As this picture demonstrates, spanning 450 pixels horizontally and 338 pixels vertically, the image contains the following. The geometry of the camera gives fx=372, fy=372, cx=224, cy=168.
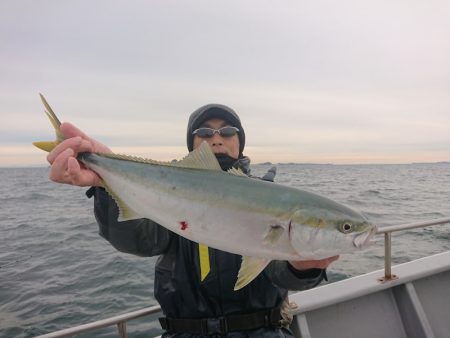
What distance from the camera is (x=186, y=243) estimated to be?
3.29m

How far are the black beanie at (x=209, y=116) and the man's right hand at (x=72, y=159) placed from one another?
4.46 feet

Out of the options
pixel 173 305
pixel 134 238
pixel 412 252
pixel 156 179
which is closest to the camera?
pixel 156 179

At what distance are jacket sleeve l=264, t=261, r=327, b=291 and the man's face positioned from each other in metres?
1.28

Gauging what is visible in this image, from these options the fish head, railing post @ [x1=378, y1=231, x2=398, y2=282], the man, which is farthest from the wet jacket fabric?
railing post @ [x1=378, y1=231, x2=398, y2=282]

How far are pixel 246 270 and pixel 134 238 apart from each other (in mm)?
1124

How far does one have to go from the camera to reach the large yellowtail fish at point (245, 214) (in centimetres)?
225

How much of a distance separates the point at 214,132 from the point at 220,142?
0.12 meters

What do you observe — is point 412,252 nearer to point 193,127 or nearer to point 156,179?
point 193,127

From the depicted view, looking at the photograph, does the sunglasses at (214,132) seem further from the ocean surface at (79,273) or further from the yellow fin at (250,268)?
the ocean surface at (79,273)

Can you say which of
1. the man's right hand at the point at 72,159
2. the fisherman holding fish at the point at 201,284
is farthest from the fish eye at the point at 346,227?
the man's right hand at the point at 72,159

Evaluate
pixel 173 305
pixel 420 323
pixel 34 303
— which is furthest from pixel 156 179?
Result: pixel 34 303

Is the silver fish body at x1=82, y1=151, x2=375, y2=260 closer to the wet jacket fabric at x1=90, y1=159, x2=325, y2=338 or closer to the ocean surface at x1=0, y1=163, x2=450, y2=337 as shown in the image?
the wet jacket fabric at x1=90, y1=159, x2=325, y2=338

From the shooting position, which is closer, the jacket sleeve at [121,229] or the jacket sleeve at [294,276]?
the jacket sleeve at [294,276]

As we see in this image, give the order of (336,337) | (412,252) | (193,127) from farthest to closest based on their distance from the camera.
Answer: (412,252), (336,337), (193,127)
